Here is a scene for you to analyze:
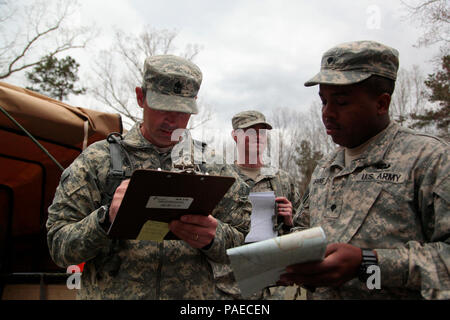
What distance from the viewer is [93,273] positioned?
2061mm

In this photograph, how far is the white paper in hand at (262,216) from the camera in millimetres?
3430

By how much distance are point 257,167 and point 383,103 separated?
2.46m

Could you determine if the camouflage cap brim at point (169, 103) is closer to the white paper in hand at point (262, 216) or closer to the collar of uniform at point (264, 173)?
the white paper in hand at point (262, 216)

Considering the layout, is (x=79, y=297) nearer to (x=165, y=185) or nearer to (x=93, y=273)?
(x=93, y=273)

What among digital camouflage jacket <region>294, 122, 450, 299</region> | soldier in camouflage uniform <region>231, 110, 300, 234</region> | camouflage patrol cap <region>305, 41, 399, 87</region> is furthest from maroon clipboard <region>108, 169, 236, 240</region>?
soldier in camouflage uniform <region>231, 110, 300, 234</region>

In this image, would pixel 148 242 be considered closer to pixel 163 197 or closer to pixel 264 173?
pixel 163 197

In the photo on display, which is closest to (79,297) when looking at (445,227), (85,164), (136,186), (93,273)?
(93,273)

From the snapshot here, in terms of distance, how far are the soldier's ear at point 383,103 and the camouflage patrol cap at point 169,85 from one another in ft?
3.48

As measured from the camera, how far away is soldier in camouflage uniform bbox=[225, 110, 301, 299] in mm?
4070

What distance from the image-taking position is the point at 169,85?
2291 mm

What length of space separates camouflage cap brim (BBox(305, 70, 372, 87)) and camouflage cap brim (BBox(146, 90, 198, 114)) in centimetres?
77

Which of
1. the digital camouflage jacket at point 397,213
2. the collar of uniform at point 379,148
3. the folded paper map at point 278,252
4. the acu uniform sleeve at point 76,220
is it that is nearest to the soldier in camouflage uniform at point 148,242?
the acu uniform sleeve at point 76,220

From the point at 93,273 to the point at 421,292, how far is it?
1635 mm

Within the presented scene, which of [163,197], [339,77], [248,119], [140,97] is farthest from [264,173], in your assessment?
[163,197]
